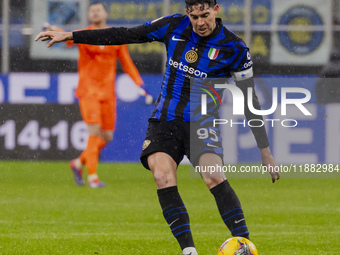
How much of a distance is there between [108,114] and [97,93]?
0.96 feet

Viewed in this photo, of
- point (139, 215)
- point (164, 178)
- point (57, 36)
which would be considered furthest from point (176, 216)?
point (139, 215)

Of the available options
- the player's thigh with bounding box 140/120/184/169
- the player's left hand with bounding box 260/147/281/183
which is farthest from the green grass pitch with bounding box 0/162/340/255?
the player's thigh with bounding box 140/120/184/169

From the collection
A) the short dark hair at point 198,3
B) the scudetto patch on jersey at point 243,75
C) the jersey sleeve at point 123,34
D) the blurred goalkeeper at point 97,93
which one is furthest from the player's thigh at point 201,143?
the blurred goalkeeper at point 97,93

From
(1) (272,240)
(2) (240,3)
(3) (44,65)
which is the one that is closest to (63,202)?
(1) (272,240)

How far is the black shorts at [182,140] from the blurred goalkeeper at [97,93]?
4665 mm

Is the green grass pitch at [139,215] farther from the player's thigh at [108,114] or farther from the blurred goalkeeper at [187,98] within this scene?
the blurred goalkeeper at [187,98]

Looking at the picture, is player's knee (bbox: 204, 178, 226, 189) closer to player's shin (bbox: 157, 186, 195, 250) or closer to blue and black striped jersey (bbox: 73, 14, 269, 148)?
player's shin (bbox: 157, 186, 195, 250)

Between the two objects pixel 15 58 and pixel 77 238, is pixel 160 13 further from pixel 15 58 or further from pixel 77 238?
pixel 77 238

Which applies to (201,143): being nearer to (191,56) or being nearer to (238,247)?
(191,56)

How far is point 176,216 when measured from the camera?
15.8 ft

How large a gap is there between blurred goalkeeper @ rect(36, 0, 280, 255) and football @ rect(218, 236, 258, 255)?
0.41 feet

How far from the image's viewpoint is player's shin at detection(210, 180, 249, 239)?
485cm

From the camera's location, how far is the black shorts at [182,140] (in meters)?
4.94

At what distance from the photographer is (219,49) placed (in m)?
4.98
